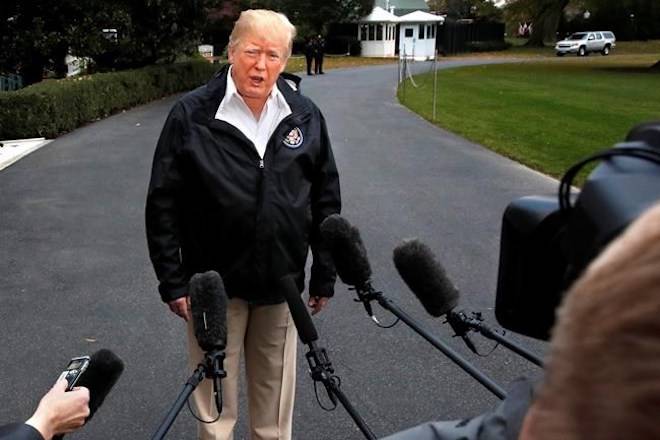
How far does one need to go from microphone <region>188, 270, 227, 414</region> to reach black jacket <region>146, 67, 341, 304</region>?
2.18 feet

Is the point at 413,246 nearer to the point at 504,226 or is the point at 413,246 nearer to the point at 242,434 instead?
the point at 504,226

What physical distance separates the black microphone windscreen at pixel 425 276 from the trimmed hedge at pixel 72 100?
1441 centimetres

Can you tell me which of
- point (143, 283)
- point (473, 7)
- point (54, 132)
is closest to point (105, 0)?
point (54, 132)

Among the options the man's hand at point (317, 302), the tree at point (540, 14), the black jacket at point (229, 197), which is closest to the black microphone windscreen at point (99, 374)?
the black jacket at point (229, 197)

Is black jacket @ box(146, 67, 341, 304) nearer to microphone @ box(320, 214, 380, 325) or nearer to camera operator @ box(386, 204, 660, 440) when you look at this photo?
microphone @ box(320, 214, 380, 325)

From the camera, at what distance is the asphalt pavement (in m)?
4.52

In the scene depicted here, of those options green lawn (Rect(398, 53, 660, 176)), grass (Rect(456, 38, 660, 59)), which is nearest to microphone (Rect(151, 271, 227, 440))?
green lawn (Rect(398, 53, 660, 176))

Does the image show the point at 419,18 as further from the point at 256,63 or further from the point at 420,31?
the point at 256,63

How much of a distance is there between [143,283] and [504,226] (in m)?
5.34

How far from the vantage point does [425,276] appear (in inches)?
96.0

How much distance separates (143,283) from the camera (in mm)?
6617

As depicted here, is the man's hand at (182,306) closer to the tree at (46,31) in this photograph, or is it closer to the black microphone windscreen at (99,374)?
the black microphone windscreen at (99,374)

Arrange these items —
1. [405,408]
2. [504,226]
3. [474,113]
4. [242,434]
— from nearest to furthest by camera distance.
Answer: [504,226] < [242,434] < [405,408] < [474,113]

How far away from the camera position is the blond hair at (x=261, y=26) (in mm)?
2912
